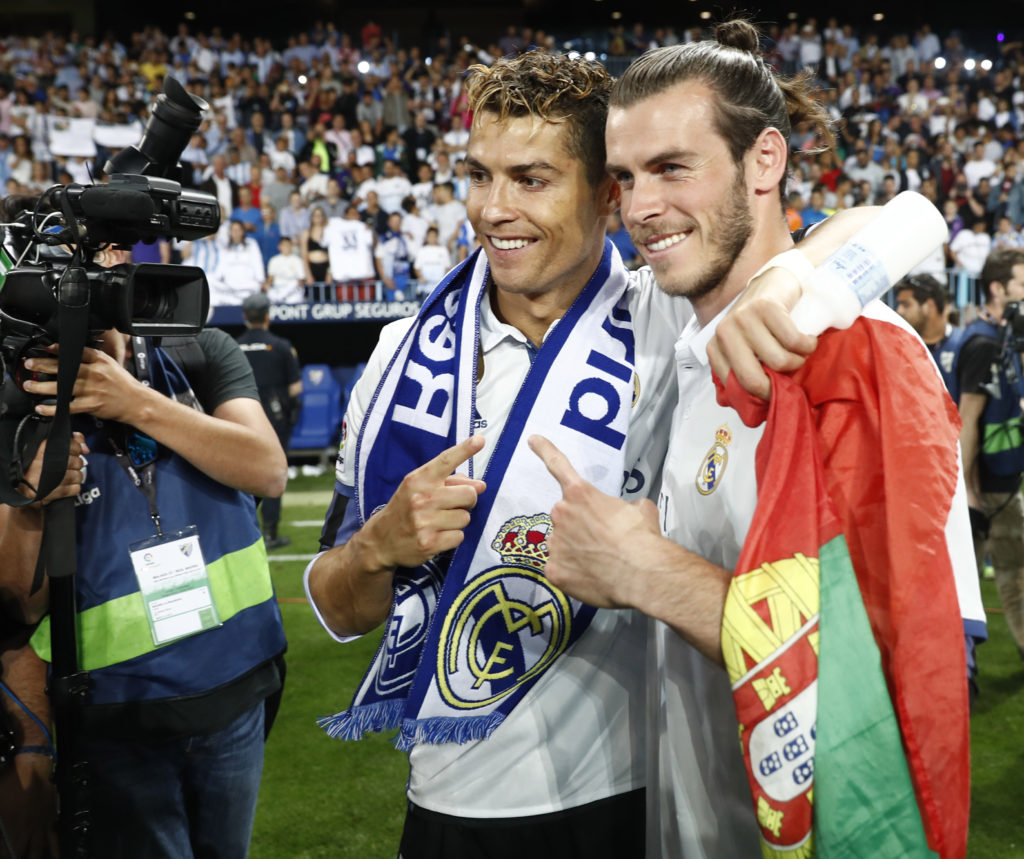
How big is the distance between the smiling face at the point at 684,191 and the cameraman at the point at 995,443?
11.2ft

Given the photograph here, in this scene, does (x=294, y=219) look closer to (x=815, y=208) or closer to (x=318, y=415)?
(x=318, y=415)

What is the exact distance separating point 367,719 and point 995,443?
390cm

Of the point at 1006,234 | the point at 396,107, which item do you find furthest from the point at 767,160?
the point at 396,107

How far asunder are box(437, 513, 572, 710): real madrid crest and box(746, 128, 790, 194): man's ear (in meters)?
0.68

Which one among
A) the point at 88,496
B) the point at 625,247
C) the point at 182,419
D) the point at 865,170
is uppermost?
the point at 865,170

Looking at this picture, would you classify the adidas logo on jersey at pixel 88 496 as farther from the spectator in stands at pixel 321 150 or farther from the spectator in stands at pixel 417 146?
the spectator in stands at pixel 417 146

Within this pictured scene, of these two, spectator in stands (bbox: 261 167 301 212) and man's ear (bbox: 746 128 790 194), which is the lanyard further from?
spectator in stands (bbox: 261 167 301 212)

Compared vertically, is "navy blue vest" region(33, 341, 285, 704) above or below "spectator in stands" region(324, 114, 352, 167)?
below

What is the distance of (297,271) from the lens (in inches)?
451

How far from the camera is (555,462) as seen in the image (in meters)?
1.44

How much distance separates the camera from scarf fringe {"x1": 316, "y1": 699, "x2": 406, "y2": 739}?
173 centimetres

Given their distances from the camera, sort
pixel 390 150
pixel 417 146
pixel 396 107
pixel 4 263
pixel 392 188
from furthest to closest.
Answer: pixel 396 107 → pixel 417 146 → pixel 390 150 → pixel 392 188 → pixel 4 263

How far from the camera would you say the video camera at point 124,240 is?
1732mm

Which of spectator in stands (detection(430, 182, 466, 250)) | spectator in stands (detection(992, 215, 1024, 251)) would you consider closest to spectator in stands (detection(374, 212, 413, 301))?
spectator in stands (detection(430, 182, 466, 250))
